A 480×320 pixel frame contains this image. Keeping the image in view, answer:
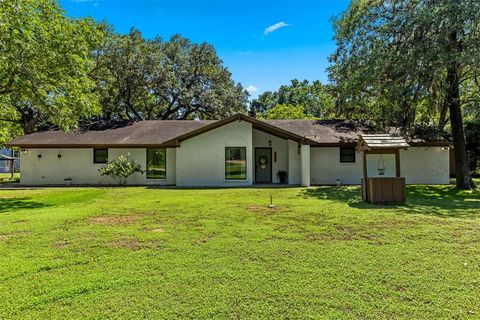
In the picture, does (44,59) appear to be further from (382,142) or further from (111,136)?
(382,142)

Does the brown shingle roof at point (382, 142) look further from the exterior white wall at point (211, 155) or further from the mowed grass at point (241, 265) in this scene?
the exterior white wall at point (211, 155)

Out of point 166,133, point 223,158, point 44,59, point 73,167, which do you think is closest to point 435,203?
point 223,158

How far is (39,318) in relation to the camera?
3236mm

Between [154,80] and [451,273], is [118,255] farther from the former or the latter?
[154,80]

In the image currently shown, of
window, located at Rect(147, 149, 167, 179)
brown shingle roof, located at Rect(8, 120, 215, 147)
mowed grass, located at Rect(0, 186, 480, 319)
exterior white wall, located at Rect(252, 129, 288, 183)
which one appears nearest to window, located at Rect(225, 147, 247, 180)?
exterior white wall, located at Rect(252, 129, 288, 183)

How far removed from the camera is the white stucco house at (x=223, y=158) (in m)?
17.3

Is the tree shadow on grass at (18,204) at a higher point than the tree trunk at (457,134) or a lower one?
lower

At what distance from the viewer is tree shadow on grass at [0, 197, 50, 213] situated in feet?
33.9

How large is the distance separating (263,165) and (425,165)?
9231 mm

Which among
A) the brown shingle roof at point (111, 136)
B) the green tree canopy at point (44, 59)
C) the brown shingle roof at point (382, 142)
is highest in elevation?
the green tree canopy at point (44, 59)

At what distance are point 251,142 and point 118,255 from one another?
12.5 m

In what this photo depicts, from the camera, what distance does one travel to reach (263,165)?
18.9 m

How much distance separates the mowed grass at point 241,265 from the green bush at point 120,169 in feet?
26.2

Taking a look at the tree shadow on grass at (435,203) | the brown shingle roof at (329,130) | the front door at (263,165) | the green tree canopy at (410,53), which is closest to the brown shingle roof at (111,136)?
the front door at (263,165)
